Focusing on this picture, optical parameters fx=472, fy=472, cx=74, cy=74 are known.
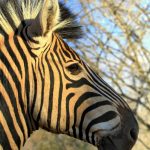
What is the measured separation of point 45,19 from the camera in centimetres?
357

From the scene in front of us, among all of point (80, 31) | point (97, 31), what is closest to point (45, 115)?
point (80, 31)

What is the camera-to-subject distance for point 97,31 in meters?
11.5

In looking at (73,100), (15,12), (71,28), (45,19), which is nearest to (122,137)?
(73,100)

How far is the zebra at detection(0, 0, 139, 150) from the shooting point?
357cm

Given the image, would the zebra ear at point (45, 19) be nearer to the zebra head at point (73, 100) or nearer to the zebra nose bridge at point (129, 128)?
the zebra head at point (73, 100)

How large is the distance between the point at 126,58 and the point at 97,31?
0.97 m

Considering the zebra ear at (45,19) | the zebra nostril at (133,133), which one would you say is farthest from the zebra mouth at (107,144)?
the zebra ear at (45,19)

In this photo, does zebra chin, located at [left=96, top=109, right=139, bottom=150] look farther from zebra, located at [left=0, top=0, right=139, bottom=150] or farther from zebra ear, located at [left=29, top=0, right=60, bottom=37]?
zebra ear, located at [left=29, top=0, right=60, bottom=37]

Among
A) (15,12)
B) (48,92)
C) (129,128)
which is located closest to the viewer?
(129,128)

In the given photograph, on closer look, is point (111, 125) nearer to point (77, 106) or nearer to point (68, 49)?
point (77, 106)

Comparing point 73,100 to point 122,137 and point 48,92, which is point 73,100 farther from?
point 122,137

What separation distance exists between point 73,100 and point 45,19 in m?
0.66

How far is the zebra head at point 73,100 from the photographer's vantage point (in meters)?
3.56

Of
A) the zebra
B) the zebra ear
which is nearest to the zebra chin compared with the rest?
the zebra
